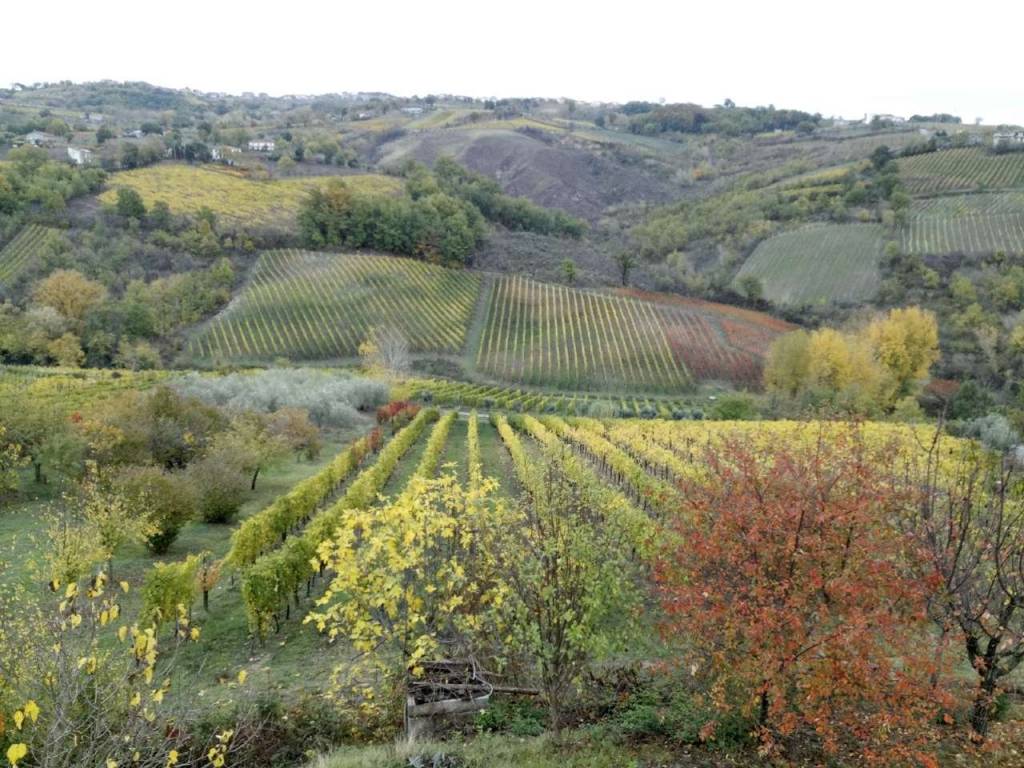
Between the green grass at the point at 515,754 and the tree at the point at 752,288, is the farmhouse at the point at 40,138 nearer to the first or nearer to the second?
the tree at the point at 752,288

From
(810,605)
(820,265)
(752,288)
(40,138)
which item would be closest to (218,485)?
(810,605)

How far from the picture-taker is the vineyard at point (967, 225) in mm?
101438

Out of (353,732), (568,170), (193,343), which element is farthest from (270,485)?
(568,170)

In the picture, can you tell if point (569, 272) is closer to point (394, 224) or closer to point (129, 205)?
point (394, 224)

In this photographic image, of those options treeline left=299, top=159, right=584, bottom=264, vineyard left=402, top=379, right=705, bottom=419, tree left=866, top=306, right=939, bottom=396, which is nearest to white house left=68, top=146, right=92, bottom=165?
treeline left=299, top=159, right=584, bottom=264

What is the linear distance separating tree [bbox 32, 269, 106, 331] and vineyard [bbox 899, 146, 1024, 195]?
143479 mm

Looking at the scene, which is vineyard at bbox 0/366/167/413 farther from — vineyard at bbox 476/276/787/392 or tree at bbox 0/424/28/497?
vineyard at bbox 476/276/787/392

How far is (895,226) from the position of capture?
11281 cm

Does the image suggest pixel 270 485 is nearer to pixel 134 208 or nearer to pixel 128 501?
pixel 128 501

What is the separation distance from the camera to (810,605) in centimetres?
918

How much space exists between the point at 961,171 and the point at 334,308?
132544 mm

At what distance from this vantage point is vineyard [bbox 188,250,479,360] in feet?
242

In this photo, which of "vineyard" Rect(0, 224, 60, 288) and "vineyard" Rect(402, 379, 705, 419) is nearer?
"vineyard" Rect(402, 379, 705, 419)

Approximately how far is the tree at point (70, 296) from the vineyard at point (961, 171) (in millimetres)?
143479
